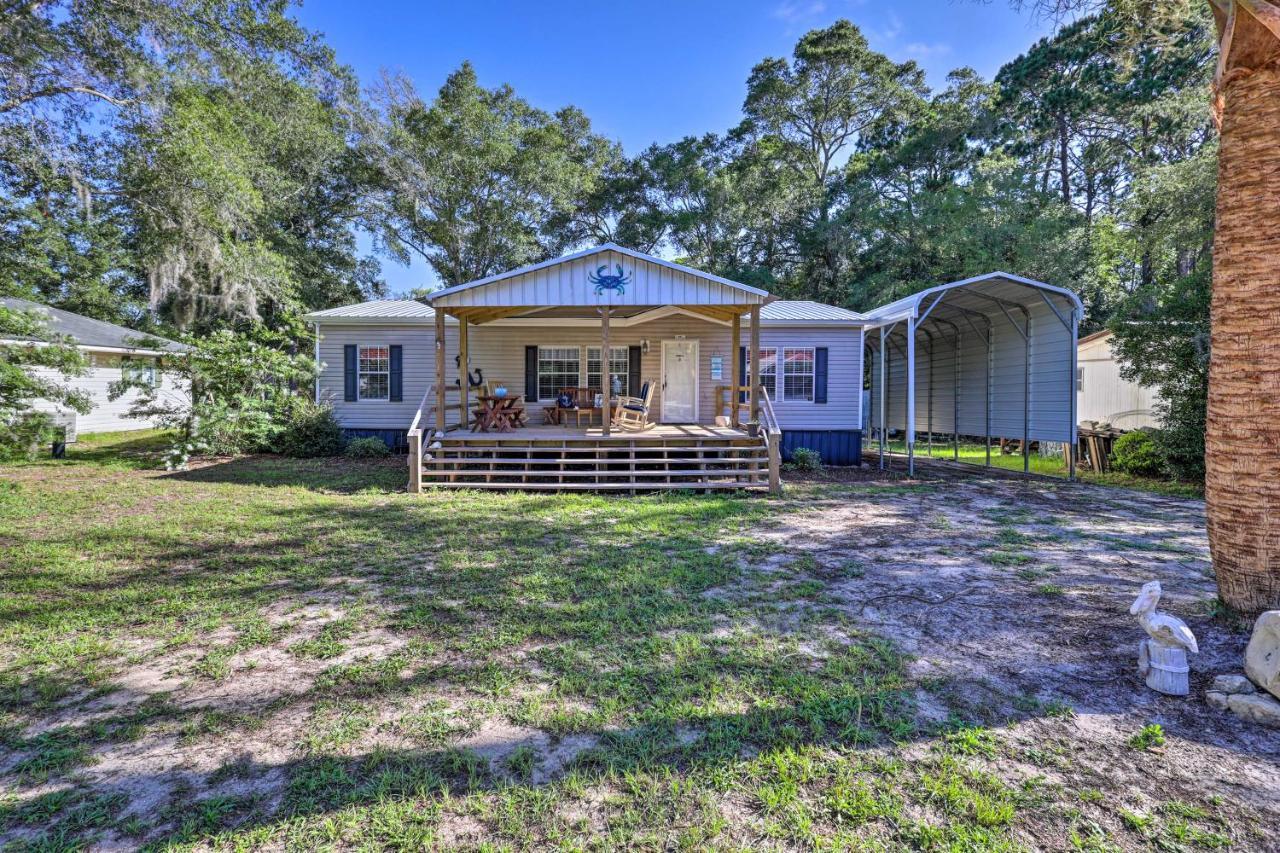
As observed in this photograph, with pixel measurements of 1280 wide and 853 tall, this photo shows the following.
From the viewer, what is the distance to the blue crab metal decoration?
30.3 ft

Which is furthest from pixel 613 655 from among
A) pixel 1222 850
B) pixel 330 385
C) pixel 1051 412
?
pixel 330 385

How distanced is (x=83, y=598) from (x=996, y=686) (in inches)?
227

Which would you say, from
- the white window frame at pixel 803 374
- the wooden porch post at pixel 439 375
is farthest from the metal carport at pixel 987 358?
the wooden porch post at pixel 439 375

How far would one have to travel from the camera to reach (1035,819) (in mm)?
2016

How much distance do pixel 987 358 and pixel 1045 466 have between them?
111 inches

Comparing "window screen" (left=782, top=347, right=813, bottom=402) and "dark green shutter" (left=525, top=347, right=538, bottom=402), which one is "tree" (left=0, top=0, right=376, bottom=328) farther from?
"window screen" (left=782, top=347, right=813, bottom=402)

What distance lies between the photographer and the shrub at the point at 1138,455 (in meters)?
10.5

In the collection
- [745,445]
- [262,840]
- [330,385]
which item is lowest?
[262,840]

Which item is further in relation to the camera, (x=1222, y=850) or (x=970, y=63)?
(x=970, y=63)

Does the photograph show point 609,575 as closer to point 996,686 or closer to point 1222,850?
point 996,686

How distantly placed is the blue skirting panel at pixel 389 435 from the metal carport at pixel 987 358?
31.8ft

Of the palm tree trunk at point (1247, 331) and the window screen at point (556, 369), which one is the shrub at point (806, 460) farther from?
the palm tree trunk at point (1247, 331)

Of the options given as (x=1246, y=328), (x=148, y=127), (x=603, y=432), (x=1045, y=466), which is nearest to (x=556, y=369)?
(x=603, y=432)

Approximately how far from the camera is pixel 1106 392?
15344 mm
